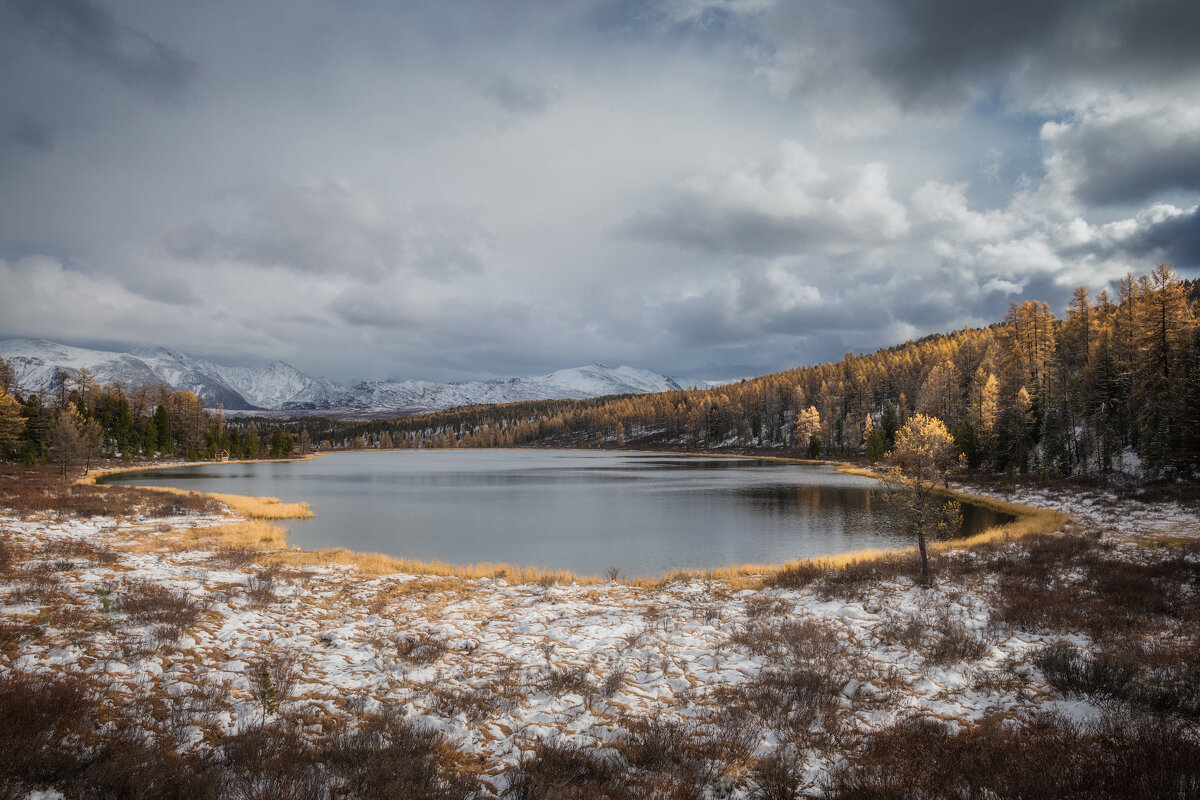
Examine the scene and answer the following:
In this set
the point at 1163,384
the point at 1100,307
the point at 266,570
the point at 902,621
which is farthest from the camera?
the point at 1100,307

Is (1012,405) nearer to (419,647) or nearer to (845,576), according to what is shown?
(845,576)

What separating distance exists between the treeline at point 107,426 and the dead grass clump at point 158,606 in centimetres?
6705

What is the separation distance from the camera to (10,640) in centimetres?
1023

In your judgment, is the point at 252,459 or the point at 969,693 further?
the point at 252,459

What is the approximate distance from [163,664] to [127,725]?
10.5ft

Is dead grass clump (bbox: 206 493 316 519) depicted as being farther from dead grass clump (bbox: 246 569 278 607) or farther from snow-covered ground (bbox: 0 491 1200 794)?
dead grass clump (bbox: 246 569 278 607)

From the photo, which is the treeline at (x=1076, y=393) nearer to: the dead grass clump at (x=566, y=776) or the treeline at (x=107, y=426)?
the dead grass clump at (x=566, y=776)

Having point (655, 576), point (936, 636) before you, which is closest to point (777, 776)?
point (936, 636)

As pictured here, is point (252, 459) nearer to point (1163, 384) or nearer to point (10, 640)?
point (10, 640)

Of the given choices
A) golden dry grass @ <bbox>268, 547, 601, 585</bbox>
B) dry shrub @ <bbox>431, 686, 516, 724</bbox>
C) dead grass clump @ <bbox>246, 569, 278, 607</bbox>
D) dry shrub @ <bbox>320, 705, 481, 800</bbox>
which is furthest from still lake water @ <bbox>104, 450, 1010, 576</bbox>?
dry shrub @ <bbox>320, 705, 481, 800</bbox>

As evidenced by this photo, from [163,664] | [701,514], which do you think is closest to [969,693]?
[163,664]

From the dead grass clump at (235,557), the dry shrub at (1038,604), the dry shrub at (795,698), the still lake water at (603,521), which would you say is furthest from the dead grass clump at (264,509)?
the dry shrub at (1038,604)

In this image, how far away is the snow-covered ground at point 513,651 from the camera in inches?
362

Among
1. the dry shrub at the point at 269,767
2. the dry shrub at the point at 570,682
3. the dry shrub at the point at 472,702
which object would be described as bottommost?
the dry shrub at the point at 570,682
